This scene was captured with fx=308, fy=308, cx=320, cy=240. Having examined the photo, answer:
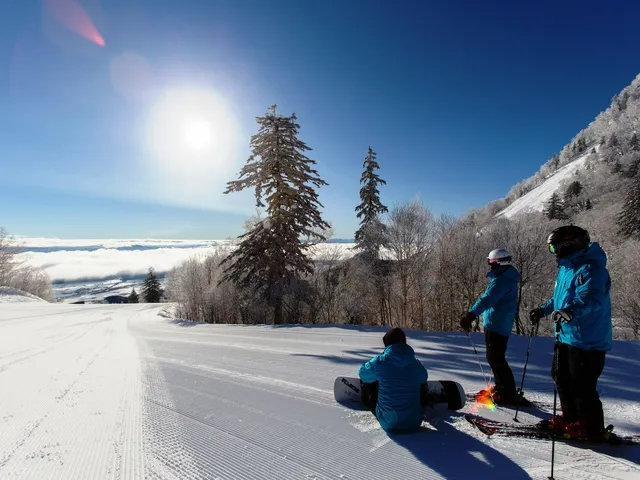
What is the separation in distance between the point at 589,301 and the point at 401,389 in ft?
5.92

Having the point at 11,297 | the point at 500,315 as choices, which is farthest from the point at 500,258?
the point at 11,297

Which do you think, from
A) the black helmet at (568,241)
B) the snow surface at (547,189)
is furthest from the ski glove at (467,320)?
the snow surface at (547,189)

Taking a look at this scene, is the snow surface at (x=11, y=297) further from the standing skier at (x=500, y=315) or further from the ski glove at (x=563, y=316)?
the ski glove at (x=563, y=316)

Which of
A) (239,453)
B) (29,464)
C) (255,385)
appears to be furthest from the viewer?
(255,385)

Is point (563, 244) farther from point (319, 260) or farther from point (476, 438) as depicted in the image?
point (319, 260)

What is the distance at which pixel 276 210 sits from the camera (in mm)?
16406

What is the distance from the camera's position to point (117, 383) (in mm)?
4750

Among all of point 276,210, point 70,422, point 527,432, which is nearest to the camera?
point 527,432

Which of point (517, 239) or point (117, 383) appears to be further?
point (517, 239)

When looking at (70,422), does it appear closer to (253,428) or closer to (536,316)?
(253,428)

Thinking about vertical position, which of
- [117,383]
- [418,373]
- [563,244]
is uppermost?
[563,244]

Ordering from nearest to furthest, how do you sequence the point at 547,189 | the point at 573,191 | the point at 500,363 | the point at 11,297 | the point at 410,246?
the point at 500,363, the point at 410,246, the point at 11,297, the point at 573,191, the point at 547,189

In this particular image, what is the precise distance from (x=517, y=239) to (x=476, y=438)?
2261 centimetres

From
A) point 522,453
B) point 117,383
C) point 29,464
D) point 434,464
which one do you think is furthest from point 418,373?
point 117,383
